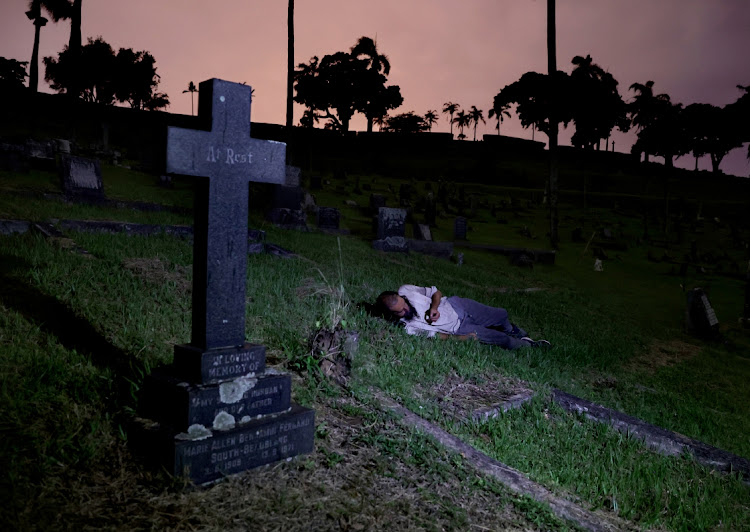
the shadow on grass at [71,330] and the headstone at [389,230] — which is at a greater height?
the headstone at [389,230]

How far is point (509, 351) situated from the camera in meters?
7.40

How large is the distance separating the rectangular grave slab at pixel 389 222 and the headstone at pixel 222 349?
1149cm

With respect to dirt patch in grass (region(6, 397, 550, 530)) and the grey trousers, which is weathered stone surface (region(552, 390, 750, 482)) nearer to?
the grey trousers

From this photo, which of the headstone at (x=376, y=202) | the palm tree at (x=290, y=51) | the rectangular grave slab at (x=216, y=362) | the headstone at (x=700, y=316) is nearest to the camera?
the rectangular grave slab at (x=216, y=362)

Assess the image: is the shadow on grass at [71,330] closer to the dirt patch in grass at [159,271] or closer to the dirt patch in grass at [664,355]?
the dirt patch in grass at [159,271]

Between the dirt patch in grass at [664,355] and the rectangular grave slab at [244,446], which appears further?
the dirt patch in grass at [664,355]

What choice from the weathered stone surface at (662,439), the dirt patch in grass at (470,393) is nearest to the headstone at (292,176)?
the dirt patch in grass at (470,393)

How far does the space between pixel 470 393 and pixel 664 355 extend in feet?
18.8

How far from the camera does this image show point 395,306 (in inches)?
272

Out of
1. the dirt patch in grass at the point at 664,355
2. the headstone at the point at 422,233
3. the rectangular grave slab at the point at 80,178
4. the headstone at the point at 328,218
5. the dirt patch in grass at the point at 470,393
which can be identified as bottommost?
the dirt patch in grass at the point at 664,355

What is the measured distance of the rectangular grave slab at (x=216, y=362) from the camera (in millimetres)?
3346

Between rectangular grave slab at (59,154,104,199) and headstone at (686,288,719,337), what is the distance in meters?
13.1

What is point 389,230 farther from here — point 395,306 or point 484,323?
point 395,306

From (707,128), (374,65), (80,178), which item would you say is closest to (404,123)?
(374,65)
